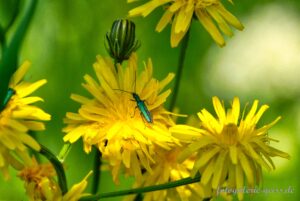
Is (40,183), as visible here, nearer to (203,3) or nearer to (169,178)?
(169,178)

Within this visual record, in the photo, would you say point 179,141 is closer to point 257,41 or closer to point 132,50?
point 132,50

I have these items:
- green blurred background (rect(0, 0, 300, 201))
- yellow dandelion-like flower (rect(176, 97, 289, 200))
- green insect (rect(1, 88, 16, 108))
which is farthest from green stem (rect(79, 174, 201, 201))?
green blurred background (rect(0, 0, 300, 201))

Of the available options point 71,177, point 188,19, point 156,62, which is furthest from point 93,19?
point 188,19

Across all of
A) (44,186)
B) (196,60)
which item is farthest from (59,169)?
(196,60)

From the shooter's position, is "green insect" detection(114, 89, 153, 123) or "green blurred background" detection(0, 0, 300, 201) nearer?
"green insect" detection(114, 89, 153, 123)

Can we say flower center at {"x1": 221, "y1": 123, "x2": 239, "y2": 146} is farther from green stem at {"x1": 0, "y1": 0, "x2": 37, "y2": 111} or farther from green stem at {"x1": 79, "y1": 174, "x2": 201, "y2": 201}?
green stem at {"x1": 0, "y1": 0, "x2": 37, "y2": 111}

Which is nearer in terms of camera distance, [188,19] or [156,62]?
[188,19]

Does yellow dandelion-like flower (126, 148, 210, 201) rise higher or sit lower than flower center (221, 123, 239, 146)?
lower

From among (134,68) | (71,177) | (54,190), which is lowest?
(71,177)

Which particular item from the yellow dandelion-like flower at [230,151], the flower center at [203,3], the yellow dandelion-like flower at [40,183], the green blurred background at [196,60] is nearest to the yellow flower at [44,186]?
the yellow dandelion-like flower at [40,183]
